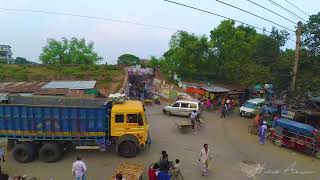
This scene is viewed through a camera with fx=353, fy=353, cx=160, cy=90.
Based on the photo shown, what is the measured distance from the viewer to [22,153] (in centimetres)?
1570

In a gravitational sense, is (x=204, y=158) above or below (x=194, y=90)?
below

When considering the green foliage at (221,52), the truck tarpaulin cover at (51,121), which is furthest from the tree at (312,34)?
the truck tarpaulin cover at (51,121)

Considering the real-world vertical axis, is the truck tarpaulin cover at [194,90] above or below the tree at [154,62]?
below

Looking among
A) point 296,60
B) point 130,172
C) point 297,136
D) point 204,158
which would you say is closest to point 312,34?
point 296,60

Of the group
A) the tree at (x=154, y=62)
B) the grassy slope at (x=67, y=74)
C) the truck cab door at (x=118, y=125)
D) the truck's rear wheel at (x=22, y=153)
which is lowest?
the truck's rear wheel at (x=22, y=153)

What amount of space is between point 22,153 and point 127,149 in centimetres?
466

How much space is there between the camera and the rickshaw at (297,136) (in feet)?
59.0

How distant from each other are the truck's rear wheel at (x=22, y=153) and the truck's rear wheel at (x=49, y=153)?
1.57 ft

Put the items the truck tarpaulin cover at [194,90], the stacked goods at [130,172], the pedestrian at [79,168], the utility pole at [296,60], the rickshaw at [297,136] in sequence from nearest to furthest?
the pedestrian at [79,168] < the stacked goods at [130,172] < the rickshaw at [297,136] < the utility pole at [296,60] < the truck tarpaulin cover at [194,90]

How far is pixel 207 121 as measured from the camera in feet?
86.5

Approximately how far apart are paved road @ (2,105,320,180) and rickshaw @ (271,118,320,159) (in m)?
0.41

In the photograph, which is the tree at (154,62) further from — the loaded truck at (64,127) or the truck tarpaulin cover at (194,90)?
the loaded truck at (64,127)

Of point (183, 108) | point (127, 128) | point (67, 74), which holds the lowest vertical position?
point (183, 108)

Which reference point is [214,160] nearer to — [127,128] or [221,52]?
[127,128]
